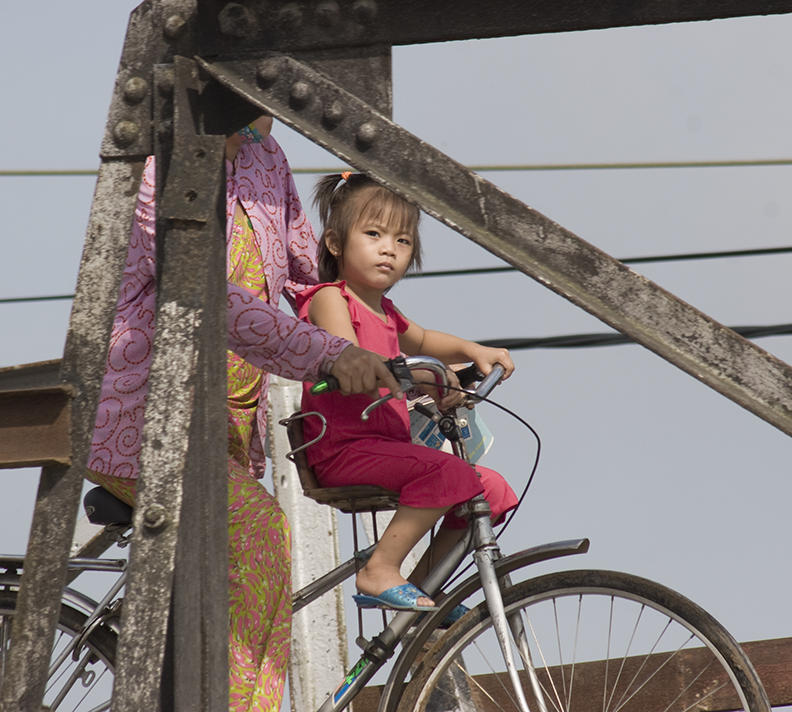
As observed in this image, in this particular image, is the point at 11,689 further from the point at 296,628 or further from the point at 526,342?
the point at 526,342

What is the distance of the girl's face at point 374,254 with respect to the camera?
3.50 metres

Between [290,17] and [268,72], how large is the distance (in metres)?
0.10

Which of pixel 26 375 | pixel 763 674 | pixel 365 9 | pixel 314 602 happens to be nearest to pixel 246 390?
pixel 26 375

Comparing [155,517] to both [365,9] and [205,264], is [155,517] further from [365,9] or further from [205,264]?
[365,9]

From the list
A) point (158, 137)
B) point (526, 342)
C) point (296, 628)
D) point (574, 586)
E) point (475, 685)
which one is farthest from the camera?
point (526, 342)

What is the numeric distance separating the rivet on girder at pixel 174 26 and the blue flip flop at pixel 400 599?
146cm

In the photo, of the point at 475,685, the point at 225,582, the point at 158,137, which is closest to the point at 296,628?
the point at 475,685

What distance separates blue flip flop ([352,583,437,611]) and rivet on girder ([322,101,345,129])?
1.35m

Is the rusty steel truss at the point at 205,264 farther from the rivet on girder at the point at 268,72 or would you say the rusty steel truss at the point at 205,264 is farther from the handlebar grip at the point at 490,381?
the handlebar grip at the point at 490,381

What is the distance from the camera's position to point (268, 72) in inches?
86.4

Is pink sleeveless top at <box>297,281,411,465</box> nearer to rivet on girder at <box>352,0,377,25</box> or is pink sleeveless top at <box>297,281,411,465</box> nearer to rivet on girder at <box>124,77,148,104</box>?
rivet on girder at <box>124,77,148,104</box>

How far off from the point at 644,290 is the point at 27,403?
1143 millimetres

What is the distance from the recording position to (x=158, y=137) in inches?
90.8

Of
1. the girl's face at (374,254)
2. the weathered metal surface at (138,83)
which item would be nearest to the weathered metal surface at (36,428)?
the weathered metal surface at (138,83)
